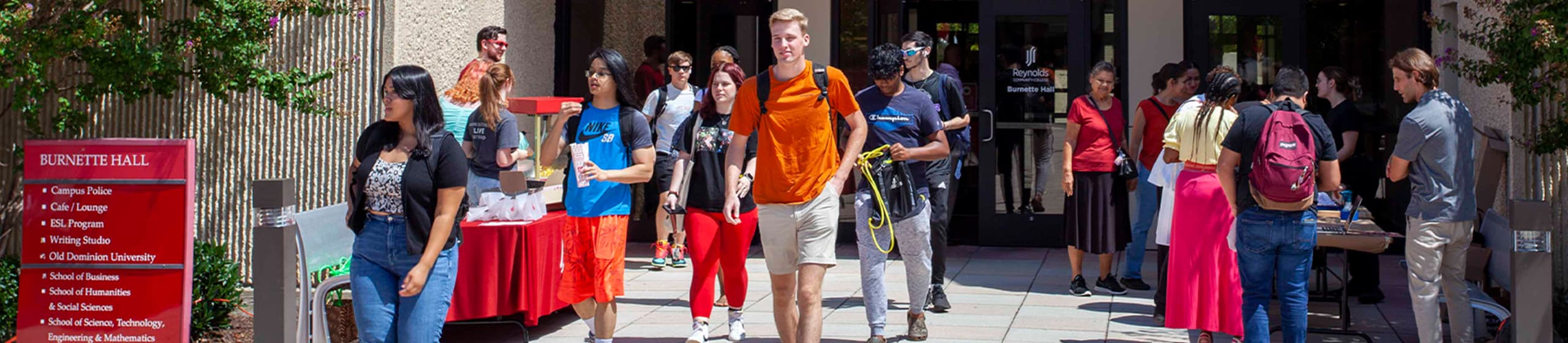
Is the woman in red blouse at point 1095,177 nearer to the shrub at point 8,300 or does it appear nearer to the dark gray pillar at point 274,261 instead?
the dark gray pillar at point 274,261

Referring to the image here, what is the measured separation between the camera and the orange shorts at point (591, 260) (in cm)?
671

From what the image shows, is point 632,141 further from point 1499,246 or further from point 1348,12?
point 1348,12

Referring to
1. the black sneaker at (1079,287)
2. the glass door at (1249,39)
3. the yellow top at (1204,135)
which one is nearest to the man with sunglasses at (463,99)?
the yellow top at (1204,135)

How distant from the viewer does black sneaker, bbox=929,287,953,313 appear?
27.6ft

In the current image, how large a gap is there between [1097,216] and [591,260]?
143 inches

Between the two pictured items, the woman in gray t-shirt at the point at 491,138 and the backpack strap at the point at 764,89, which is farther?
the woman in gray t-shirt at the point at 491,138

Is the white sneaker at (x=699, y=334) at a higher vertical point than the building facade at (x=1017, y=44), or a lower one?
lower

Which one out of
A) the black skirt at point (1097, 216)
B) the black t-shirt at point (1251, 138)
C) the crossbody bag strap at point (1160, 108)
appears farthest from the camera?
the black skirt at point (1097, 216)

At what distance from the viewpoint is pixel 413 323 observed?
5.11 m

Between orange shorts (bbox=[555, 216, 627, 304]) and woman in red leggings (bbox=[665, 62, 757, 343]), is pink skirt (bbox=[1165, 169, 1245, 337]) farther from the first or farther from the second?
orange shorts (bbox=[555, 216, 627, 304])

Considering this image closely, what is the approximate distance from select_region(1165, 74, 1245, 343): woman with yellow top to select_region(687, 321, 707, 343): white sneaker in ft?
7.15

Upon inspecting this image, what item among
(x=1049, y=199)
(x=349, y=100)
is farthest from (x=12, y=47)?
(x=1049, y=199)

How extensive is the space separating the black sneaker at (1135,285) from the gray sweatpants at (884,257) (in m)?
2.52

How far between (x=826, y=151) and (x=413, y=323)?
1.73 m
